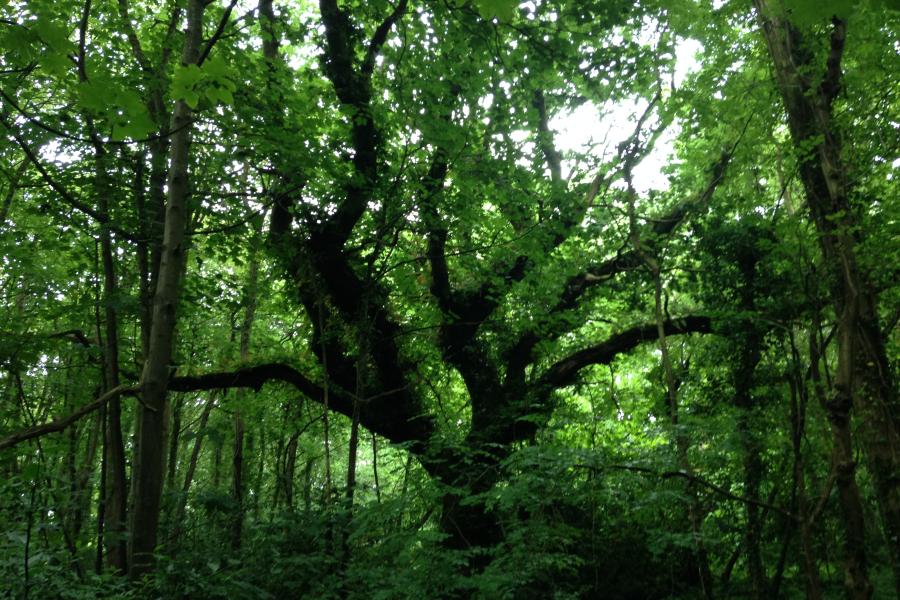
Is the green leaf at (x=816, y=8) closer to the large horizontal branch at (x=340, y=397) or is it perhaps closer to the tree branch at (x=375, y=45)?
the tree branch at (x=375, y=45)

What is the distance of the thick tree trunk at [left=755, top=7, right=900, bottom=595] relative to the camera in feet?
12.8

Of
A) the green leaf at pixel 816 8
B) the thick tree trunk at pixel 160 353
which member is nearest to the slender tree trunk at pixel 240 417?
the thick tree trunk at pixel 160 353

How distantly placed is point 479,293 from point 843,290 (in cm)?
495

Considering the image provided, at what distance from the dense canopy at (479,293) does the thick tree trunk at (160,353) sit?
0.07ft

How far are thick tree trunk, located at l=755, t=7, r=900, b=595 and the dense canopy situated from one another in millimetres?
31

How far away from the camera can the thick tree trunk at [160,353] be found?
140 inches

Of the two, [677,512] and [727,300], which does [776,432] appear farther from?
[727,300]

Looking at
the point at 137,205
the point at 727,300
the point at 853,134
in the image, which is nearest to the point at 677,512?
the point at 727,300

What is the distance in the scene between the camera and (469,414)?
10773mm

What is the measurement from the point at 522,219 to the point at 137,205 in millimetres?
4404

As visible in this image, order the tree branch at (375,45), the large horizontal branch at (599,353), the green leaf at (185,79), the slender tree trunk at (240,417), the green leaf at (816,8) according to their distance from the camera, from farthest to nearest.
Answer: the large horizontal branch at (599,353) → the tree branch at (375,45) → the slender tree trunk at (240,417) → the green leaf at (185,79) → the green leaf at (816,8)

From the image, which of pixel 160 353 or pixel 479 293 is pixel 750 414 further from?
pixel 160 353

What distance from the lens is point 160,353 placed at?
360cm

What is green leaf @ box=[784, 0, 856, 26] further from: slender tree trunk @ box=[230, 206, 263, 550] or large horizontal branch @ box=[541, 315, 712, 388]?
large horizontal branch @ box=[541, 315, 712, 388]
